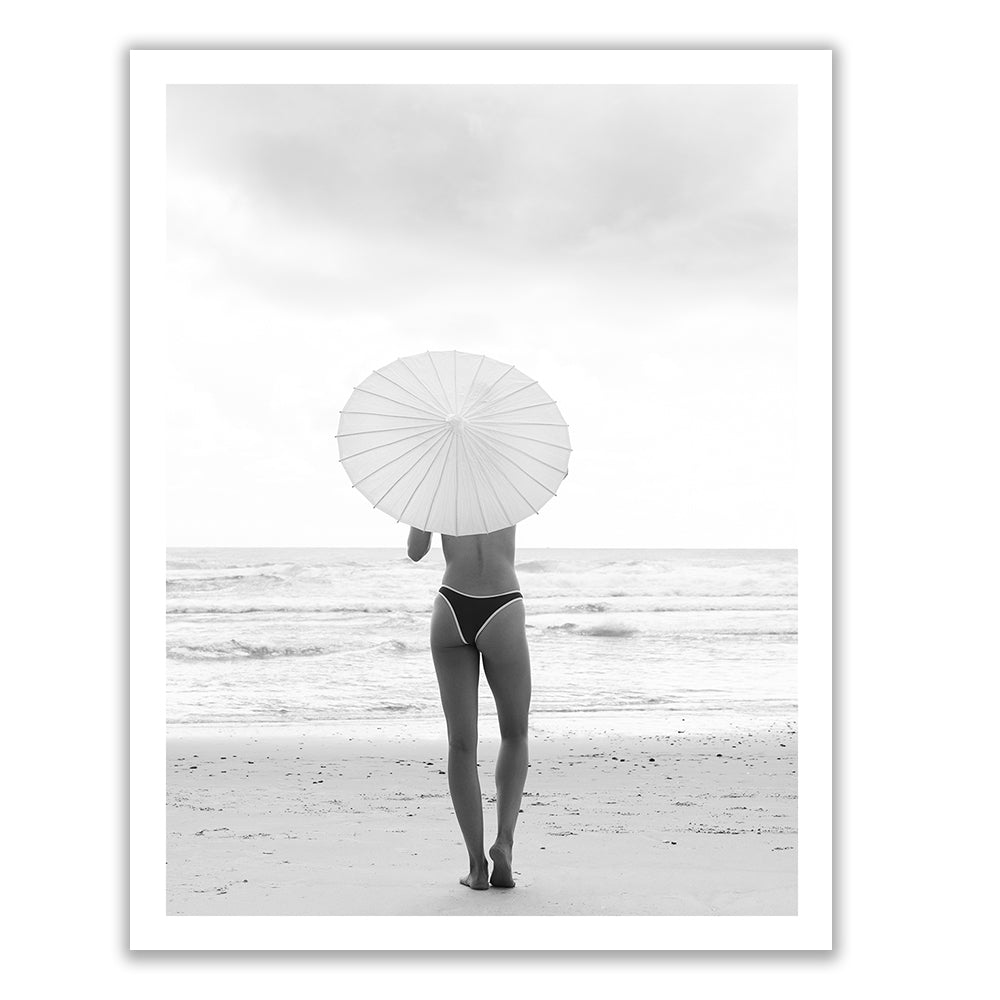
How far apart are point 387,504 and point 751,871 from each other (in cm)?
168

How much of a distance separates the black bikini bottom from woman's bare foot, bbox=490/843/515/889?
63cm

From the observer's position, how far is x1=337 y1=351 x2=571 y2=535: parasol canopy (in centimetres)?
307

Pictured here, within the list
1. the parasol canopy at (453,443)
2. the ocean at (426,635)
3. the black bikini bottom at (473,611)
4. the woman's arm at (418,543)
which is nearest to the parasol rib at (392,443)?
the parasol canopy at (453,443)

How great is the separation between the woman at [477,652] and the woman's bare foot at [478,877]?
12 cm

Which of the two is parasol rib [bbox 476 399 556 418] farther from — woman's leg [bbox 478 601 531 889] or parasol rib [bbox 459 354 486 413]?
woman's leg [bbox 478 601 531 889]

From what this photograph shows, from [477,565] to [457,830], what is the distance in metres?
1.36

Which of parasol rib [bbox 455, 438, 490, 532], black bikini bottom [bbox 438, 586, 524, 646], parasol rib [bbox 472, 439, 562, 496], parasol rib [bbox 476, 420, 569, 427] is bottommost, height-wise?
black bikini bottom [bbox 438, 586, 524, 646]

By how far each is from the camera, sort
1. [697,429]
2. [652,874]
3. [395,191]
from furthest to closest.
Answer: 1. [697,429]
2. [395,191]
3. [652,874]

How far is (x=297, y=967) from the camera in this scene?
2.95 m

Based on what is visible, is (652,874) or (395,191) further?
(395,191)

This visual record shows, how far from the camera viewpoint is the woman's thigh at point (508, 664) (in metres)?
3.18

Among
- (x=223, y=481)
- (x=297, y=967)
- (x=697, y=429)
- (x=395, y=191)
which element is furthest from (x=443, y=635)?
(x=697, y=429)

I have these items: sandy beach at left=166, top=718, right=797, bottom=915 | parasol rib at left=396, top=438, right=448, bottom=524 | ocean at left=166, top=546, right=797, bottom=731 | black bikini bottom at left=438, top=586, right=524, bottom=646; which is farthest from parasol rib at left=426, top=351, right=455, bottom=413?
ocean at left=166, top=546, right=797, bottom=731
